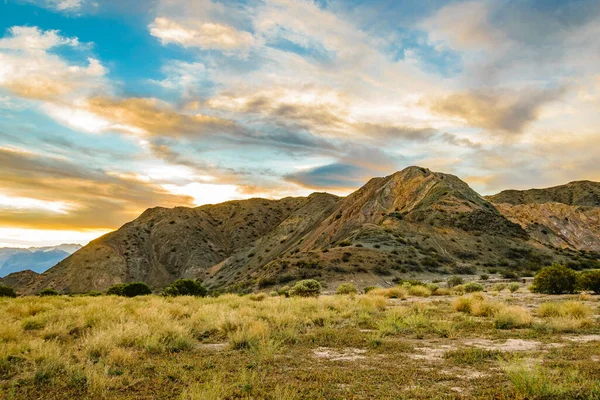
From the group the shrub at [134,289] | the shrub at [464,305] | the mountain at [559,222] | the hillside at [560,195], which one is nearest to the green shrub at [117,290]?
the shrub at [134,289]

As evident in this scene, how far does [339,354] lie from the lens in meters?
8.39

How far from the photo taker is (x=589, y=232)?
90.1 meters

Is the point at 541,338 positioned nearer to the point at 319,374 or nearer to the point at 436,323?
the point at 436,323

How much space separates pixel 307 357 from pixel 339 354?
799 millimetres

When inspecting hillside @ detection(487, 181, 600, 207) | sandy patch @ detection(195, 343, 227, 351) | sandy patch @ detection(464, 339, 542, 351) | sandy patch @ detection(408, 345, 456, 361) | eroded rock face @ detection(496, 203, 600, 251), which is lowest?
sandy patch @ detection(464, 339, 542, 351)

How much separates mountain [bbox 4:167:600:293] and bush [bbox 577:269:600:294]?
2055 centimetres

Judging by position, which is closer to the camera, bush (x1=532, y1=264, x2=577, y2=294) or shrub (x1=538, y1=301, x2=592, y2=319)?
shrub (x1=538, y1=301, x2=592, y2=319)

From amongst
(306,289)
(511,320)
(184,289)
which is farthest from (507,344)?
(184,289)

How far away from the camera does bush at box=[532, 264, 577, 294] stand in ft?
65.6

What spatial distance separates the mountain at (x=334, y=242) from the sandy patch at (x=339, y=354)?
30097mm

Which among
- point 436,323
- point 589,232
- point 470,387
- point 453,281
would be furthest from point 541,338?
point 589,232

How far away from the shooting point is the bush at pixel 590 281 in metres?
19.4

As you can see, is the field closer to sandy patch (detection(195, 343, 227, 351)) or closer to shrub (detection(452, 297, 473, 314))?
sandy patch (detection(195, 343, 227, 351))

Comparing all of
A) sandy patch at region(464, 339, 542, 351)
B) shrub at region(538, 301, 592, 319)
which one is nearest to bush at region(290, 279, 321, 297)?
shrub at region(538, 301, 592, 319)
